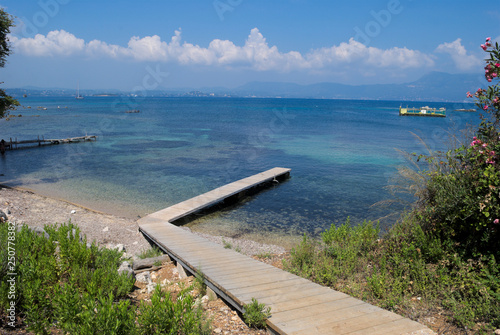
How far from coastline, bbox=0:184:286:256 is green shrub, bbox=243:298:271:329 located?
4.92 meters

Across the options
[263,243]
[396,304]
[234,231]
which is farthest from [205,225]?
[396,304]

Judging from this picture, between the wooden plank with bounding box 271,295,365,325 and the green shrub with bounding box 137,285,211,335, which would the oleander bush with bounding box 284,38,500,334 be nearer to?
the wooden plank with bounding box 271,295,365,325

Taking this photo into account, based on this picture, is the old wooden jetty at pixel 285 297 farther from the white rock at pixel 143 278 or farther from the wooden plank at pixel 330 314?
the white rock at pixel 143 278

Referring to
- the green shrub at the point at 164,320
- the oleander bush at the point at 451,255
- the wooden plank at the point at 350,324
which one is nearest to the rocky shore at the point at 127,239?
the wooden plank at the point at 350,324

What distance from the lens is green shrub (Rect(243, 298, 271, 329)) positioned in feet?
15.8

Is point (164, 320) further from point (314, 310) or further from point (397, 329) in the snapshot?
point (397, 329)

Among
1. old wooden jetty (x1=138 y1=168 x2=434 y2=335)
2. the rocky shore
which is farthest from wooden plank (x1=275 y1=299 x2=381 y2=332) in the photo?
the rocky shore

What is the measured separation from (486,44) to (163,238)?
28.9 feet

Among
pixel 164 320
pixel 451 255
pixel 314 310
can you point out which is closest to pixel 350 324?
pixel 314 310

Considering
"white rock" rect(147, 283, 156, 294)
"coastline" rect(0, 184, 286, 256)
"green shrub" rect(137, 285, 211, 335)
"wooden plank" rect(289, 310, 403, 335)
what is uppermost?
"green shrub" rect(137, 285, 211, 335)

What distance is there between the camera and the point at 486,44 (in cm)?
532

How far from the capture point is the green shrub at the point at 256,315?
4801 mm

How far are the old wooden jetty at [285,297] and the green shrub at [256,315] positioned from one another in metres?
0.10

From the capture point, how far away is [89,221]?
42.2 ft
